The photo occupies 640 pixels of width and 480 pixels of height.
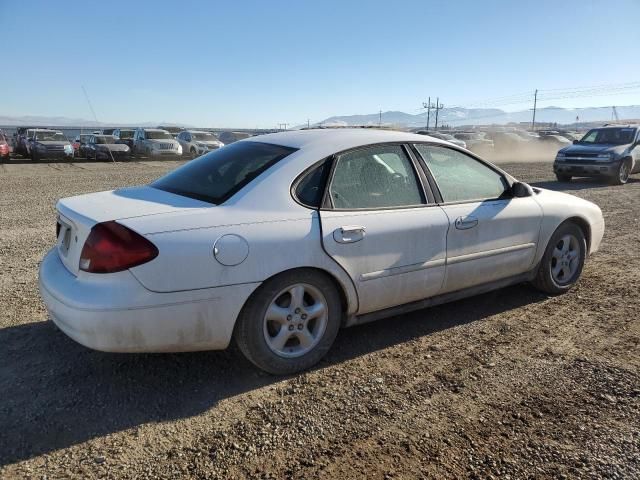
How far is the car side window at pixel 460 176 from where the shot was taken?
3.90 m

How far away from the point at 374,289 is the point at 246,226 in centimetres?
100

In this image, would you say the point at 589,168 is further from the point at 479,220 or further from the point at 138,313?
the point at 138,313

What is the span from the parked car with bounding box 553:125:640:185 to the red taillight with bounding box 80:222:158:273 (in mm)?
14086

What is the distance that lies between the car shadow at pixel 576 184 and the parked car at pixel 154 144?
1829cm

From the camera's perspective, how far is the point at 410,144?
3852mm

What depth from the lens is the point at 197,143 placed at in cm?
2966

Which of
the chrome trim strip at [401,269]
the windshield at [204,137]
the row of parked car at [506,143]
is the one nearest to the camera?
the chrome trim strip at [401,269]

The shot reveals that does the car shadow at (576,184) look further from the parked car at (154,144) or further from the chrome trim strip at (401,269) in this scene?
the parked car at (154,144)

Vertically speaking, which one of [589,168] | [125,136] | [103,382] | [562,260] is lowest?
[103,382]

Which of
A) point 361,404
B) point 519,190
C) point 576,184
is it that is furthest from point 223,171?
point 576,184

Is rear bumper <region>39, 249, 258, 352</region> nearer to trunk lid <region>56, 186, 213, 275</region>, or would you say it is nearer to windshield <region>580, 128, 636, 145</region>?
trunk lid <region>56, 186, 213, 275</region>

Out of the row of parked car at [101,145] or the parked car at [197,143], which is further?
the parked car at [197,143]

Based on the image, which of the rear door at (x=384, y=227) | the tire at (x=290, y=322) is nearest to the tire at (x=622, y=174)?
the rear door at (x=384, y=227)

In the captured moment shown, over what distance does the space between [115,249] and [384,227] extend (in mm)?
1672
